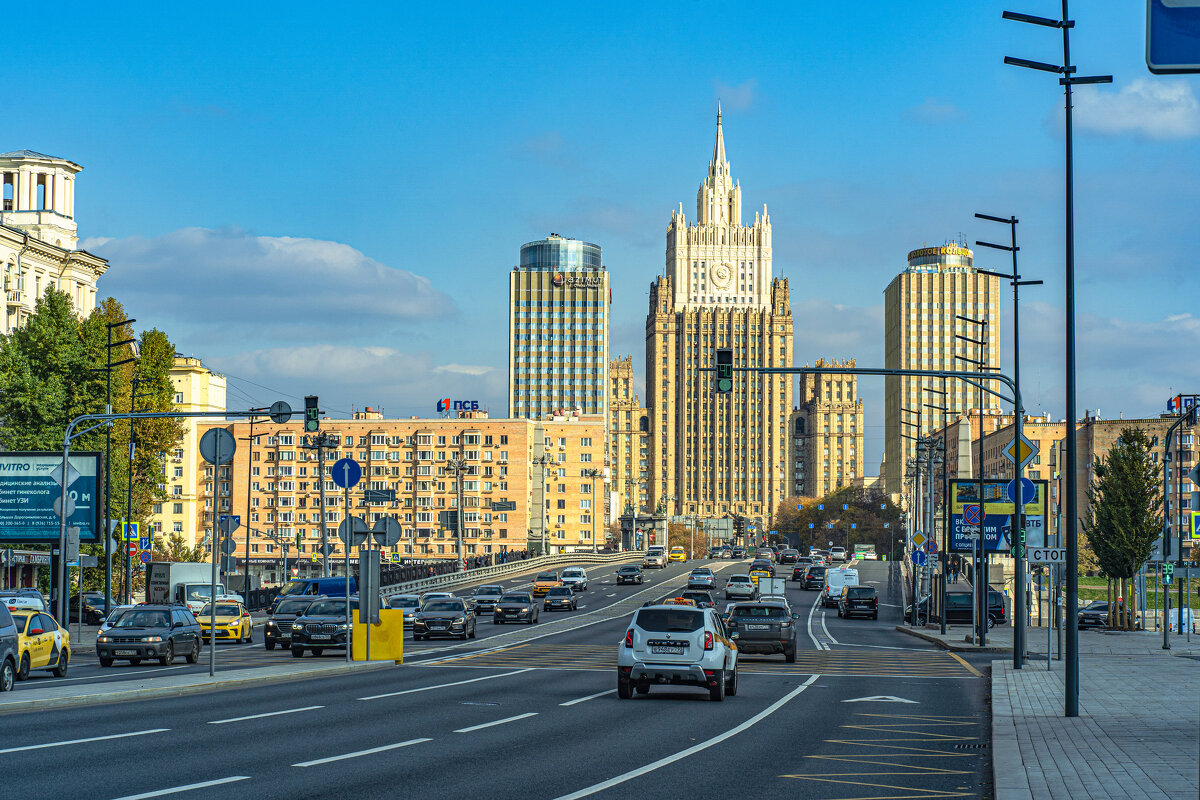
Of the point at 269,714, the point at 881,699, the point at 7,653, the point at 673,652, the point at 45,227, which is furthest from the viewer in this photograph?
the point at 45,227

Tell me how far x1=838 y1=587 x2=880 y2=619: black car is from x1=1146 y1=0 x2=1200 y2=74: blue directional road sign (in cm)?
6353

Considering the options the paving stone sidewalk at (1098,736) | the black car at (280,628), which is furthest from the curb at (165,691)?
the paving stone sidewalk at (1098,736)

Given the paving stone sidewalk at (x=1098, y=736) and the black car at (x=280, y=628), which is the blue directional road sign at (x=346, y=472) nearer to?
the black car at (x=280, y=628)

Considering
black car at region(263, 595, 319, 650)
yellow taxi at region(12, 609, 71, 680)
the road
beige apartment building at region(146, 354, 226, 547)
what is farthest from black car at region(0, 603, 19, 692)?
beige apartment building at region(146, 354, 226, 547)

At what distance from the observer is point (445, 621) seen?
47281 millimetres

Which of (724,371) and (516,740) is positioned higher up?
(724,371)

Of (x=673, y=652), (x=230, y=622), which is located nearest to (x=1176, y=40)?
(x=673, y=652)

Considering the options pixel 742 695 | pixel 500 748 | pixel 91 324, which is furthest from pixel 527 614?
pixel 500 748

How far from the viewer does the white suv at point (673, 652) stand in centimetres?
2369

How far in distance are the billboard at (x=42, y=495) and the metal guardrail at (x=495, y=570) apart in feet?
49.4

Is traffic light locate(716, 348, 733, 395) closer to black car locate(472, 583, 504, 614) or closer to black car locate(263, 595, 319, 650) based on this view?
black car locate(263, 595, 319, 650)

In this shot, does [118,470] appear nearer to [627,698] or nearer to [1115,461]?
[1115,461]

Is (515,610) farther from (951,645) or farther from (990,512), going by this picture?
(951,645)

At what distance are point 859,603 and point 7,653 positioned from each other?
50.9 metres
